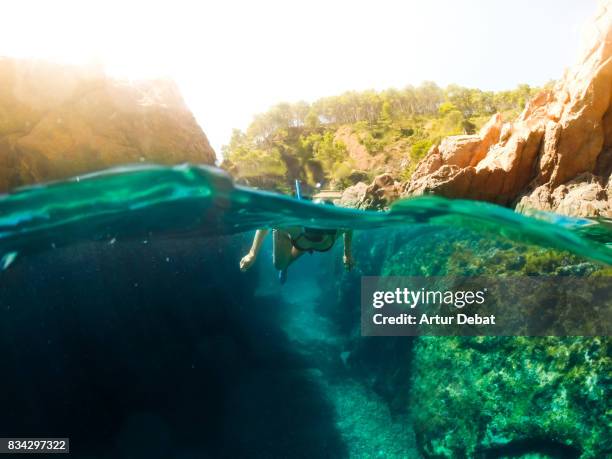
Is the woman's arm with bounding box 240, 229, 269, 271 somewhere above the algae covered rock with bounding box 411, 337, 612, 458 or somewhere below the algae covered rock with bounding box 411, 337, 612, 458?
above

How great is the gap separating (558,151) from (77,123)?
18031mm

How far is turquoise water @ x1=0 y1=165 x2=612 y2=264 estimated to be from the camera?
5.86 m

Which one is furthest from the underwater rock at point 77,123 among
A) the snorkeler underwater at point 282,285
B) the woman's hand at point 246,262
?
the woman's hand at point 246,262

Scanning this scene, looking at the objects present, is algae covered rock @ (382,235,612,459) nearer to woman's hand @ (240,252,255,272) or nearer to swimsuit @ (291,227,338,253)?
swimsuit @ (291,227,338,253)

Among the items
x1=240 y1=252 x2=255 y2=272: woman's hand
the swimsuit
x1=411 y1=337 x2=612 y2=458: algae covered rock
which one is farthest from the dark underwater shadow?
x1=240 y1=252 x2=255 y2=272: woman's hand

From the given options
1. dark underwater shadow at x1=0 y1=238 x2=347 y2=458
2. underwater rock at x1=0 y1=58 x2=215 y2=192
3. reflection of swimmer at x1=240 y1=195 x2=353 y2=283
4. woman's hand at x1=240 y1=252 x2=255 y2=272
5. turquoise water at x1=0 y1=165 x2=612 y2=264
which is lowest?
dark underwater shadow at x1=0 y1=238 x2=347 y2=458

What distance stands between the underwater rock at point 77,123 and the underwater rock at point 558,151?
11.1 metres

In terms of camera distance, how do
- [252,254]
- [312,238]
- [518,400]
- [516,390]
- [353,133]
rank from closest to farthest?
[252,254] < [518,400] < [516,390] < [312,238] < [353,133]

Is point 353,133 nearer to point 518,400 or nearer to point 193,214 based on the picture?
point 193,214

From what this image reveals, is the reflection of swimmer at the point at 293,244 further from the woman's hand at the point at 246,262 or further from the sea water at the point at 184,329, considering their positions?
the woman's hand at the point at 246,262

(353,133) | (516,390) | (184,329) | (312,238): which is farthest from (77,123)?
(353,133)

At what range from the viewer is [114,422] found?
939 centimetres

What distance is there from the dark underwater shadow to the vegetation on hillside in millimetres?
6233

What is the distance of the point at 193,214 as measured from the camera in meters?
8.14
